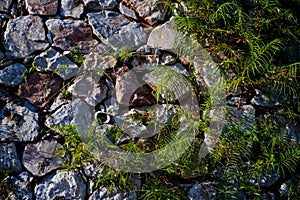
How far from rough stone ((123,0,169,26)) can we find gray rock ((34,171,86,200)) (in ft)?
2.61

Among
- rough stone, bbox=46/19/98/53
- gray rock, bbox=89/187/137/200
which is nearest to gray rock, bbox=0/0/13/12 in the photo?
rough stone, bbox=46/19/98/53

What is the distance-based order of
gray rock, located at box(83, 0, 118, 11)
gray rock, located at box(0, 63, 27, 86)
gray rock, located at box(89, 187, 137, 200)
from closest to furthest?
gray rock, located at box(89, 187, 137, 200)
gray rock, located at box(0, 63, 27, 86)
gray rock, located at box(83, 0, 118, 11)

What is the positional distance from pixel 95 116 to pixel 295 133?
910 mm

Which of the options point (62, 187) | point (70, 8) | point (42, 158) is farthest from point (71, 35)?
point (62, 187)

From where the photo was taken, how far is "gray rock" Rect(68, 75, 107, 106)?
2.32 m

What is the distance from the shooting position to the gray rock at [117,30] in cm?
238

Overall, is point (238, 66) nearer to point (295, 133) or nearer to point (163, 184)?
point (295, 133)

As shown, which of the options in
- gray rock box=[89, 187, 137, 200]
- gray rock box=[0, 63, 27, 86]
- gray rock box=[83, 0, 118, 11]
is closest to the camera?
gray rock box=[89, 187, 137, 200]

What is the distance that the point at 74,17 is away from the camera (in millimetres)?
2410

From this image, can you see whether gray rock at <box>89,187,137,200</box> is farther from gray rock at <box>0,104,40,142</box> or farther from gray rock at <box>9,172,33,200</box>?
gray rock at <box>0,104,40,142</box>

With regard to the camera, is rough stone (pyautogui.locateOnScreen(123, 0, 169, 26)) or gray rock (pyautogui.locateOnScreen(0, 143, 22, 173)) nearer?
gray rock (pyautogui.locateOnScreen(0, 143, 22, 173))

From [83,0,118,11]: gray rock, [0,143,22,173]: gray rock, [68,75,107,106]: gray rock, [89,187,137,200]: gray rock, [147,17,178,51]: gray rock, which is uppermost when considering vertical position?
[83,0,118,11]: gray rock

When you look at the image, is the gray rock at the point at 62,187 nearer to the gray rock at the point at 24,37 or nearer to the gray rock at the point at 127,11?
the gray rock at the point at 24,37

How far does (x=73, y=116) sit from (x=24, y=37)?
1.45 feet
